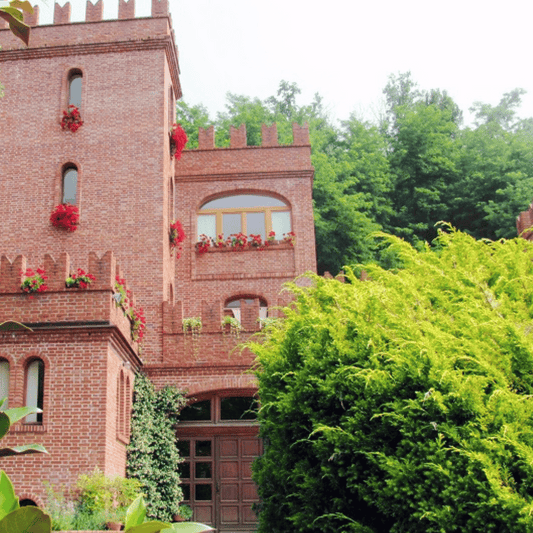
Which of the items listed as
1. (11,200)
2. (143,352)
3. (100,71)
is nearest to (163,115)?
(100,71)

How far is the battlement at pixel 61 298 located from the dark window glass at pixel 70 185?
4.91 meters

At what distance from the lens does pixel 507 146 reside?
32031 millimetres

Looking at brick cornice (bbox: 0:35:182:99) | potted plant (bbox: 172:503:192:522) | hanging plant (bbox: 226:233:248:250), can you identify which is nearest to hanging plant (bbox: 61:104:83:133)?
brick cornice (bbox: 0:35:182:99)

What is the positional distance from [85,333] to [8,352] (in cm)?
145

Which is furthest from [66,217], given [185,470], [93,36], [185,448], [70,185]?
[185,470]

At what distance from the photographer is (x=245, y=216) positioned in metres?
20.6

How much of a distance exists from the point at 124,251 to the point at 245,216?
4.60 m

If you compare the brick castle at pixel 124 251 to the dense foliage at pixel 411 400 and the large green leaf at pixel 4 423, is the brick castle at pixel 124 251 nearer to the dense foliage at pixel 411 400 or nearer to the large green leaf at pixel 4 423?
the dense foliage at pixel 411 400

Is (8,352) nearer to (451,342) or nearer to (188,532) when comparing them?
(451,342)

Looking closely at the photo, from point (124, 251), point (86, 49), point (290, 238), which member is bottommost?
point (124, 251)

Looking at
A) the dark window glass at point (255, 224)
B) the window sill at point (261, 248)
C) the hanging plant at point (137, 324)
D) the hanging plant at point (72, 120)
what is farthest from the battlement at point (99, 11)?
the hanging plant at point (137, 324)

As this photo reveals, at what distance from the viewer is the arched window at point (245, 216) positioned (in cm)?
2038

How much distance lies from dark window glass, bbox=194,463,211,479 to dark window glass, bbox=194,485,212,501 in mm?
221

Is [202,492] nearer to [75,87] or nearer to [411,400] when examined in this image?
[75,87]
